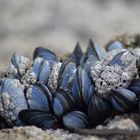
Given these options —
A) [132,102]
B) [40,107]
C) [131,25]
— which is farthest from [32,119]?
[131,25]

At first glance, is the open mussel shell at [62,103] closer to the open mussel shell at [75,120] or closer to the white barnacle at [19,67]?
the open mussel shell at [75,120]

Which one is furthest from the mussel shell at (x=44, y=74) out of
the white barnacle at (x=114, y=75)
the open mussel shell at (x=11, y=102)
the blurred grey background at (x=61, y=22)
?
the blurred grey background at (x=61, y=22)

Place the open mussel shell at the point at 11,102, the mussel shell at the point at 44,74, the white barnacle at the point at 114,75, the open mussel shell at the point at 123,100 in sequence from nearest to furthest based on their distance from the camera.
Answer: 1. the open mussel shell at the point at 123,100
2. the white barnacle at the point at 114,75
3. the open mussel shell at the point at 11,102
4. the mussel shell at the point at 44,74

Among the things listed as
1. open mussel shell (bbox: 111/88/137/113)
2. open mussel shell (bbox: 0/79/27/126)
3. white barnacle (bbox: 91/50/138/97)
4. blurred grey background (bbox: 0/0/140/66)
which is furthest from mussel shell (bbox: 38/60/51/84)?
blurred grey background (bbox: 0/0/140/66)

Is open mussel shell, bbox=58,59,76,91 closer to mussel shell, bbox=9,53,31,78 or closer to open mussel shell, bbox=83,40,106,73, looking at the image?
open mussel shell, bbox=83,40,106,73

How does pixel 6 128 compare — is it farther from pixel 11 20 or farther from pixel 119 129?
pixel 11 20
